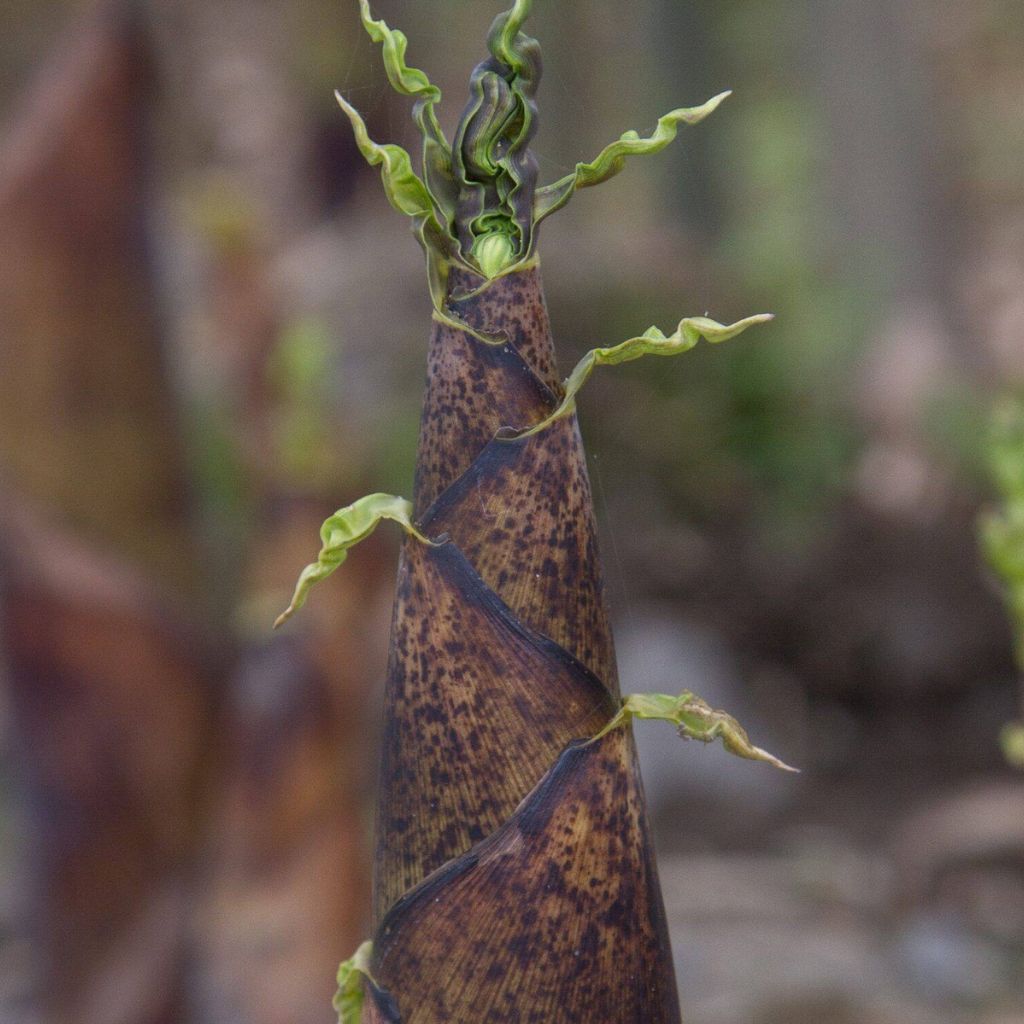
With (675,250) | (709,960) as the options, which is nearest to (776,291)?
(675,250)

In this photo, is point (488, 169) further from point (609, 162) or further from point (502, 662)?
point (502, 662)

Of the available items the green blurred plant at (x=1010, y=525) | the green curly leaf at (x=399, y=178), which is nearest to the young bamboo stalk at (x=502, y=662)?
the green curly leaf at (x=399, y=178)

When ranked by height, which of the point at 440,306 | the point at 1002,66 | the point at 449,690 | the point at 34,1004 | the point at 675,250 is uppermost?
the point at 1002,66

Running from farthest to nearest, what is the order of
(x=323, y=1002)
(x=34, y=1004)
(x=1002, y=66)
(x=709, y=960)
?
(x=1002, y=66)
(x=709, y=960)
(x=34, y=1004)
(x=323, y=1002)

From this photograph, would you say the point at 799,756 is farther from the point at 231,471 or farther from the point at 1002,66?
the point at 1002,66

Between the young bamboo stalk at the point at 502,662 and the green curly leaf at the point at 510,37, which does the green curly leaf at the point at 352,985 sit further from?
the green curly leaf at the point at 510,37

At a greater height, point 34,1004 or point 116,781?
point 116,781
